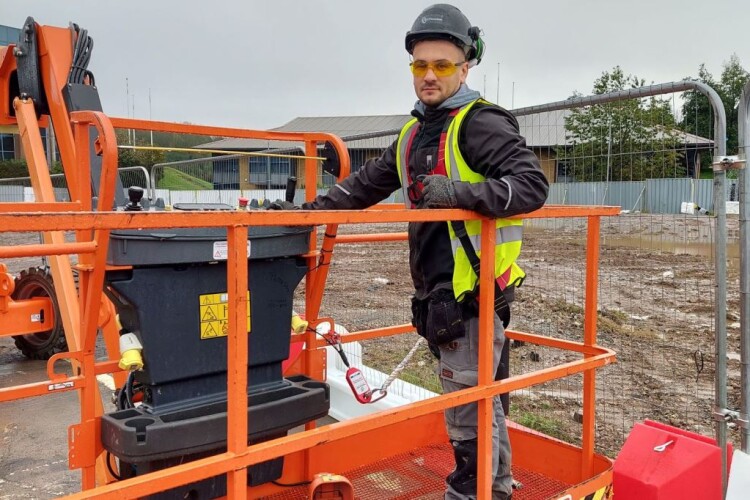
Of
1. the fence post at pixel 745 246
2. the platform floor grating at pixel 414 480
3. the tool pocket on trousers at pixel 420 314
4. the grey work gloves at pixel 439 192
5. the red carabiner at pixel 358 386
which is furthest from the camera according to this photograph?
the fence post at pixel 745 246

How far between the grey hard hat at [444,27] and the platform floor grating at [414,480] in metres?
2.13

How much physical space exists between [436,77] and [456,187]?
Answer: 1.81 feet

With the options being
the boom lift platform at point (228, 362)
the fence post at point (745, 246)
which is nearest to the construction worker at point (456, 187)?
the boom lift platform at point (228, 362)

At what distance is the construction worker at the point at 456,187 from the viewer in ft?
8.06

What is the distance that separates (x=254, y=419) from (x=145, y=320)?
0.58 metres

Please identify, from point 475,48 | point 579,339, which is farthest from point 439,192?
point 579,339

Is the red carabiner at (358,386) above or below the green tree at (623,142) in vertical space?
below

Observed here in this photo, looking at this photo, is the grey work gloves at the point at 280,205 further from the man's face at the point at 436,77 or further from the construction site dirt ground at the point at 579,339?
the construction site dirt ground at the point at 579,339

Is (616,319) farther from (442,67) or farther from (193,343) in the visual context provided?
(193,343)

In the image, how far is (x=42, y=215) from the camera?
4.97ft

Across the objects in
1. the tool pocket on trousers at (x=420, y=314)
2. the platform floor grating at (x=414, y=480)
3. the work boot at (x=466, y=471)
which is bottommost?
the platform floor grating at (x=414, y=480)

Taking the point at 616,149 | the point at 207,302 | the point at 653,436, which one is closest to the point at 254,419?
the point at 207,302

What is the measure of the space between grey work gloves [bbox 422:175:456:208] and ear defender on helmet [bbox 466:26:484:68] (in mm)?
657

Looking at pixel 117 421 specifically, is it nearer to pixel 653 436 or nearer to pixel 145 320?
pixel 145 320
